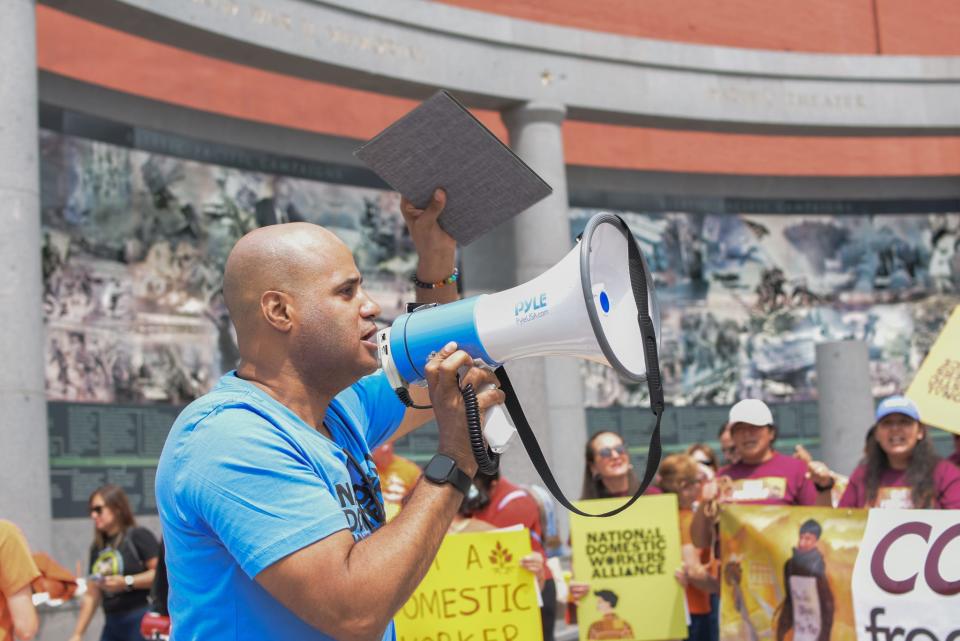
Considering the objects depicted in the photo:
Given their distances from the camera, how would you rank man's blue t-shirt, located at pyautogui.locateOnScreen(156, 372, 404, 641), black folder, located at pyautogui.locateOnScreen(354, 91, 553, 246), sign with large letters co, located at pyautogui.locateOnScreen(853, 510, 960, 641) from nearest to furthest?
1. man's blue t-shirt, located at pyautogui.locateOnScreen(156, 372, 404, 641)
2. black folder, located at pyautogui.locateOnScreen(354, 91, 553, 246)
3. sign with large letters co, located at pyautogui.locateOnScreen(853, 510, 960, 641)

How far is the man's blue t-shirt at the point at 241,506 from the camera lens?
192 centimetres

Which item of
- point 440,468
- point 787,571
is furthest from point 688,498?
point 440,468

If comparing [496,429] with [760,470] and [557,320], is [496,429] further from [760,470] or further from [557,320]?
[760,470]

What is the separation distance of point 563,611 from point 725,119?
7.03 meters

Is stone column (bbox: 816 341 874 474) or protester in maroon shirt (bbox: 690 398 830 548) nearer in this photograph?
protester in maroon shirt (bbox: 690 398 830 548)

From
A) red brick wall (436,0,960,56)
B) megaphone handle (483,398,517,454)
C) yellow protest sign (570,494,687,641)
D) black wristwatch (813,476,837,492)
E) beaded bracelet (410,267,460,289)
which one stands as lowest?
yellow protest sign (570,494,687,641)

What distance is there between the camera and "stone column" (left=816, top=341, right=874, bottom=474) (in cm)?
1274

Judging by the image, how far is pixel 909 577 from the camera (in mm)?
5059

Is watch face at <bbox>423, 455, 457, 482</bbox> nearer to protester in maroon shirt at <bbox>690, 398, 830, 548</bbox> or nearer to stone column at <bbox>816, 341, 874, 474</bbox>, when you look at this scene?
protester in maroon shirt at <bbox>690, 398, 830, 548</bbox>

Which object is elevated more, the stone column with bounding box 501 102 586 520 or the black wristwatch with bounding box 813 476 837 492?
the stone column with bounding box 501 102 586 520

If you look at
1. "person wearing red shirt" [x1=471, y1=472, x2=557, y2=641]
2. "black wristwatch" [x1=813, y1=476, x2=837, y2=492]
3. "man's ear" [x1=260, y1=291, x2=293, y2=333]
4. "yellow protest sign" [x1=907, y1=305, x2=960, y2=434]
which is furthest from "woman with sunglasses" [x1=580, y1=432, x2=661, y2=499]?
"man's ear" [x1=260, y1=291, x2=293, y2=333]

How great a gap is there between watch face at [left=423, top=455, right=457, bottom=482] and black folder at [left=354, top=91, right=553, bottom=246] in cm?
83

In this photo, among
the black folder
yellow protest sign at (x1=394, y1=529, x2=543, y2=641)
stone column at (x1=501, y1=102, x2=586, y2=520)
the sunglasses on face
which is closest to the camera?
the black folder

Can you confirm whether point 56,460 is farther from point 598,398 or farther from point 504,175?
point 504,175
